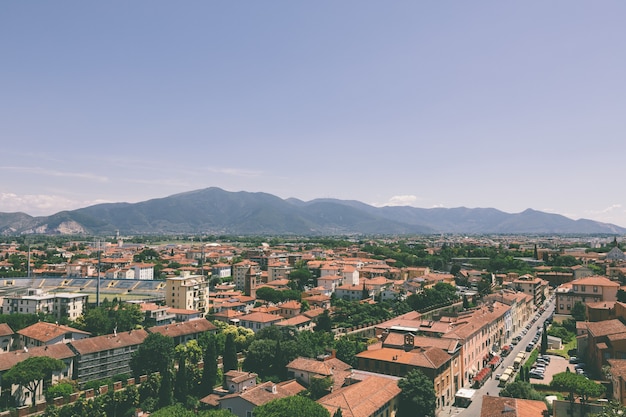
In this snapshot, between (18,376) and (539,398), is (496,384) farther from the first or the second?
(18,376)

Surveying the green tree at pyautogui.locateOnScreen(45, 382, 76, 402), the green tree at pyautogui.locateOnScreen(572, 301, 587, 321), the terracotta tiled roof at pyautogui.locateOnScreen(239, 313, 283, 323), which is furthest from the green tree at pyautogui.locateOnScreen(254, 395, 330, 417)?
the green tree at pyautogui.locateOnScreen(572, 301, 587, 321)

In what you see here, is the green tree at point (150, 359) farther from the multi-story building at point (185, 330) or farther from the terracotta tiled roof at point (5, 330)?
the terracotta tiled roof at point (5, 330)

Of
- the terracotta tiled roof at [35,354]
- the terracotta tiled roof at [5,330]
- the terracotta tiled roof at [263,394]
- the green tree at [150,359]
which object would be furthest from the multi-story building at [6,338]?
the terracotta tiled roof at [263,394]

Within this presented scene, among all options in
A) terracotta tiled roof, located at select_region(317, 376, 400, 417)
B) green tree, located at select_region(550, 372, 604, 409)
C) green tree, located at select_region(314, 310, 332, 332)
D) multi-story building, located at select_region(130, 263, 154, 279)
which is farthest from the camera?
multi-story building, located at select_region(130, 263, 154, 279)

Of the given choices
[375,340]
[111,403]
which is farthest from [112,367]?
[375,340]

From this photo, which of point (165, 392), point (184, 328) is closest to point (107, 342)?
point (184, 328)

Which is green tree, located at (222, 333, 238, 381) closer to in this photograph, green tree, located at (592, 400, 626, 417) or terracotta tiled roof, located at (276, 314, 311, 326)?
terracotta tiled roof, located at (276, 314, 311, 326)

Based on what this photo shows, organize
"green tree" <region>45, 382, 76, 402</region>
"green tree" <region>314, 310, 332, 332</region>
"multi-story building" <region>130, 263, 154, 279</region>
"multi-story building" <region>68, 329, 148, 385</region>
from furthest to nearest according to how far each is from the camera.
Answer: "multi-story building" <region>130, 263, 154, 279</region> → "green tree" <region>314, 310, 332, 332</region> → "multi-story building" <region>68, 329, 148, 385</region> → "green tree" <region>45, 382, 76, 402</region>
